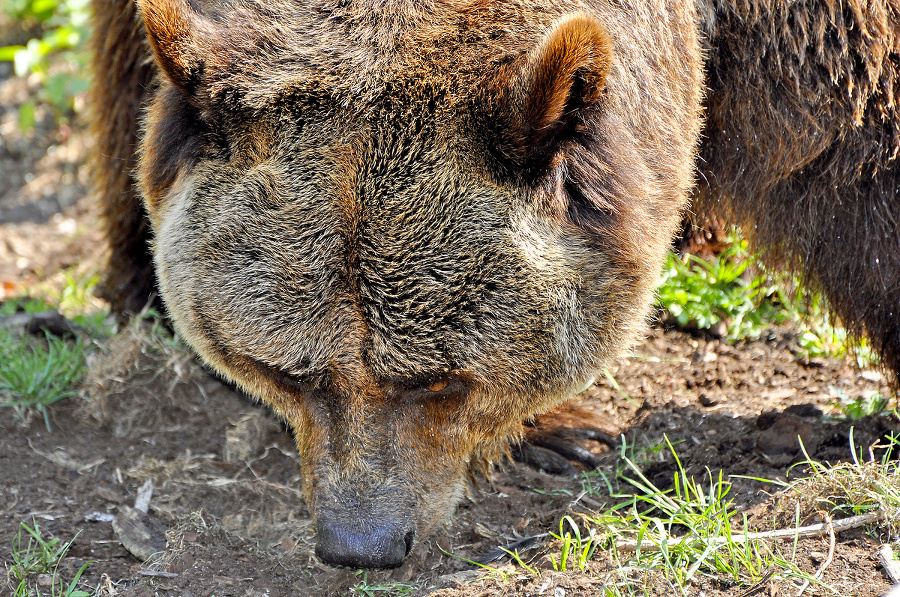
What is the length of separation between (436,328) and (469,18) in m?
0.97

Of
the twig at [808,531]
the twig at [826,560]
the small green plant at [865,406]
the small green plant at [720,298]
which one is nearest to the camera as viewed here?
the twig at [826,560]

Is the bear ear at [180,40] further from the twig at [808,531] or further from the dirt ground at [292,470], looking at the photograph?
the twig at [808,531]

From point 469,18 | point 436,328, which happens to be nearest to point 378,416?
point 436,328

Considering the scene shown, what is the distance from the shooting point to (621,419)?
410 cm

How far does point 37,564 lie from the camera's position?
10.5 ft

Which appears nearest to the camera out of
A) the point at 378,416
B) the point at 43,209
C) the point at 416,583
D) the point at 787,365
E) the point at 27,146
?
the point at 378,416

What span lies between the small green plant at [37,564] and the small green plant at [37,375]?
90cm

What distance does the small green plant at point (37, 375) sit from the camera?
4.22 meters

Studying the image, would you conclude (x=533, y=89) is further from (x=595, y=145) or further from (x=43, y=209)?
(x=43, y=209)

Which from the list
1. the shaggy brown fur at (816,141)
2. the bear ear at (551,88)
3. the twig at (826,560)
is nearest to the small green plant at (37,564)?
the bear ear at (551,88)

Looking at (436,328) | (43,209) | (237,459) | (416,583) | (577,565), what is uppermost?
(436,328)

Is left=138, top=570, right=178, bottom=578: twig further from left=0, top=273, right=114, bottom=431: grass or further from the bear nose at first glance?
left=0, top=273, right=114, bottom=431: grass

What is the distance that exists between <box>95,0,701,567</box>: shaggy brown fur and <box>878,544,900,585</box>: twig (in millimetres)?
1112

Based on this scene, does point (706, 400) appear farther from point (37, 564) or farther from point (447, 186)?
point (37, 564)
